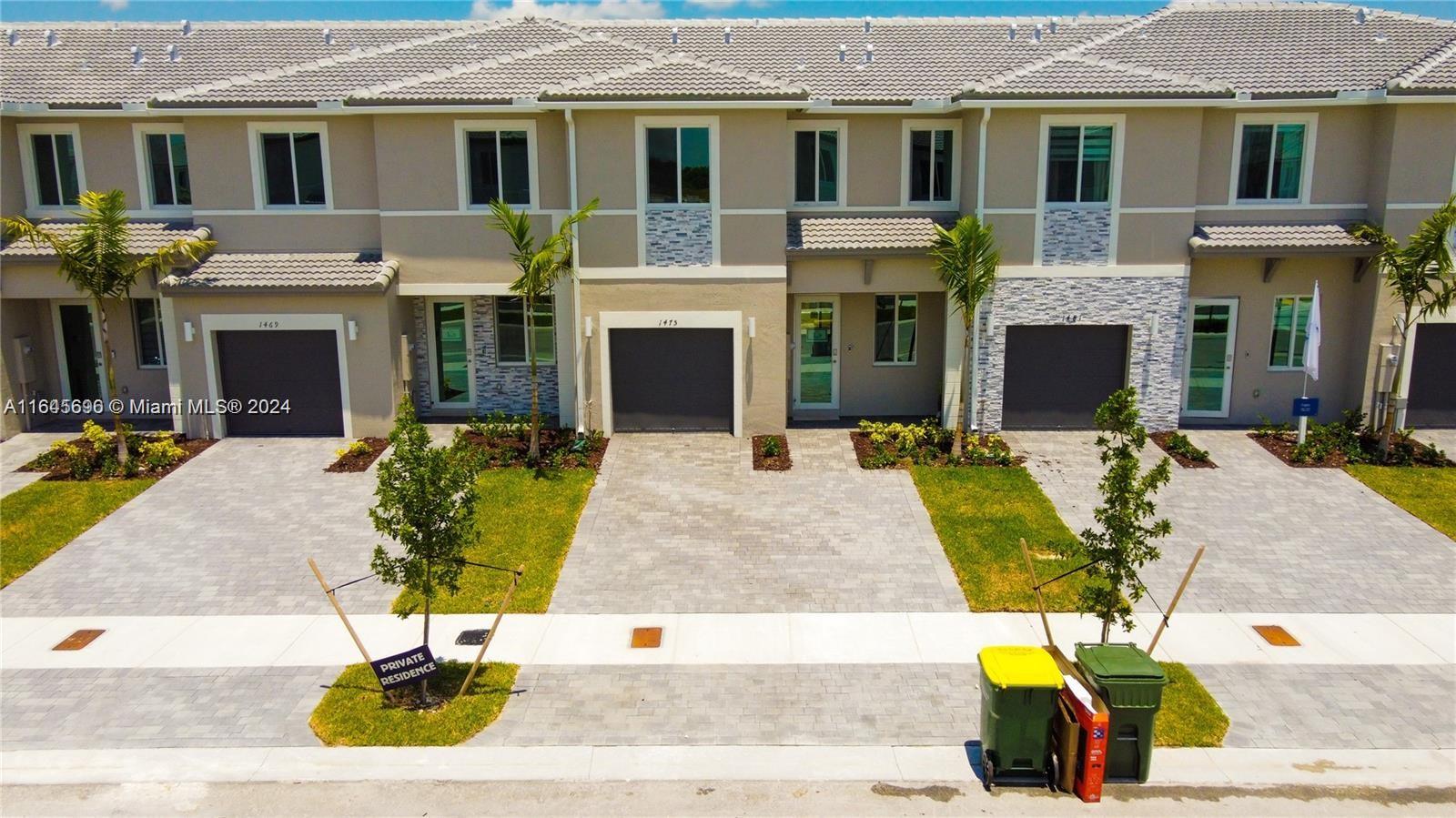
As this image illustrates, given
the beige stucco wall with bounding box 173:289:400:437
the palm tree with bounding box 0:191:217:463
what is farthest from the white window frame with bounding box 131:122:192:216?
the beige stucco wall with bounding box 173:289:400:437

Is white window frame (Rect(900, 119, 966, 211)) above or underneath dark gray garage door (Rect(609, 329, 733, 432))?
above

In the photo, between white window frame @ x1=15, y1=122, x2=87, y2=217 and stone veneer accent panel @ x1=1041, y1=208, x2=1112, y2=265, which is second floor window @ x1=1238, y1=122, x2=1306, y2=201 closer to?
stone veneer accent panel @ x1=1041, y1=208, x2=1112, y2=265

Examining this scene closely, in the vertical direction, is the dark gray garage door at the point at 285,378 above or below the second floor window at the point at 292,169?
below

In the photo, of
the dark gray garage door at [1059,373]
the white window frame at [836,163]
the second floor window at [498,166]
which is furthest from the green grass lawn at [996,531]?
the second floor window at [498,166]

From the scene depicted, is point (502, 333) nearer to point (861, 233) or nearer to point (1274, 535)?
point (861, 233)

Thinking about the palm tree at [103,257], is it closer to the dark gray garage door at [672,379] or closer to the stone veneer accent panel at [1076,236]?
the dark gray garage door at [672,379]

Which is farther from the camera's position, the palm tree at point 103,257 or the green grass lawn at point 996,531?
the palm tree at point 103,257
